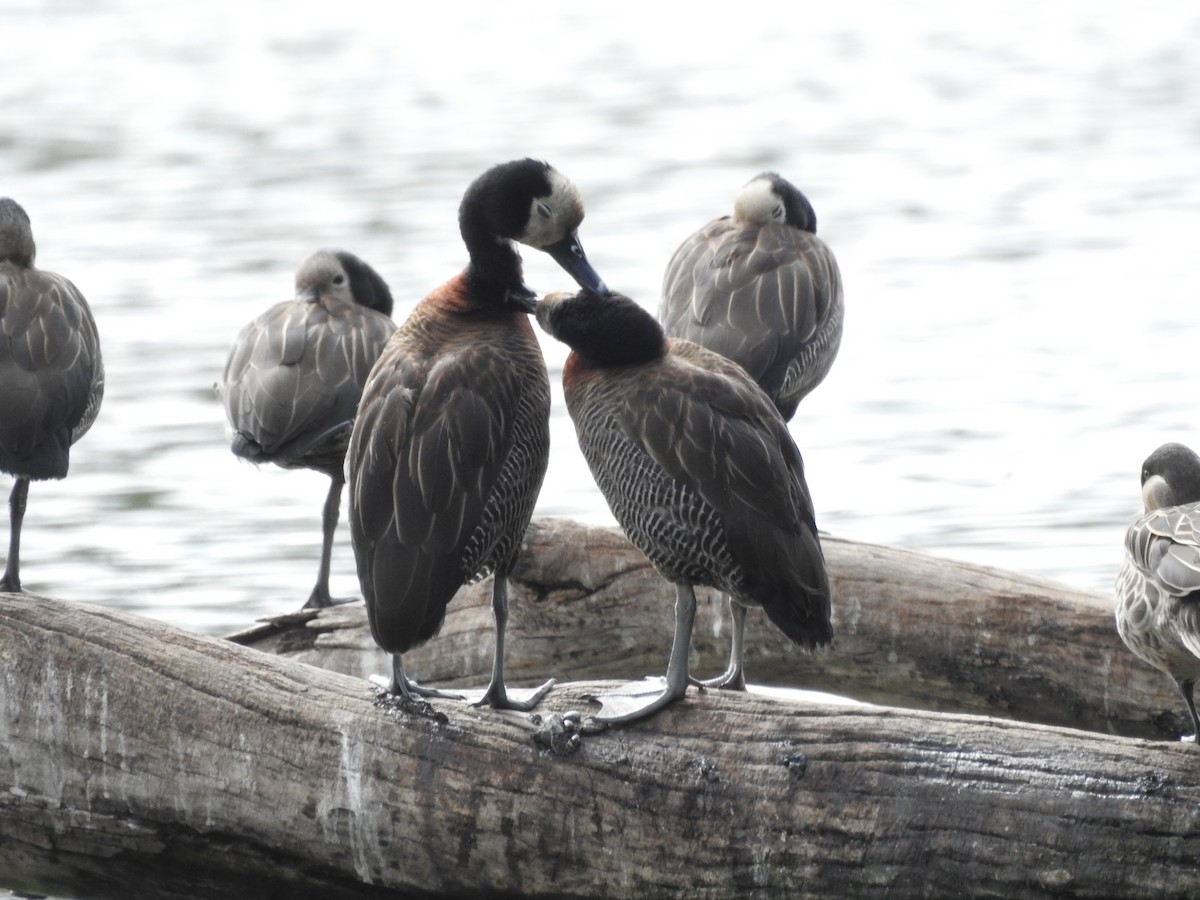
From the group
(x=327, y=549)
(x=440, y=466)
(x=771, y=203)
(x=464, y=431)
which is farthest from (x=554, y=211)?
(x=771, y=203)

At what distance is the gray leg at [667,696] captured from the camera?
5.18 m

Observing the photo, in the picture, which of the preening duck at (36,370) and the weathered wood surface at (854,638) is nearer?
the preening duck at (36,370)

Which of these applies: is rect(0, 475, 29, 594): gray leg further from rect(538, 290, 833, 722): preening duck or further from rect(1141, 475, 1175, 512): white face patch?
rect(1141, 475, 1175, 512): white face patch

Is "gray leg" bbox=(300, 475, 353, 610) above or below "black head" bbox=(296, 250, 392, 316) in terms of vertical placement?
below

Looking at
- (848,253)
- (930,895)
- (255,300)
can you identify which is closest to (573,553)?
(930,895)

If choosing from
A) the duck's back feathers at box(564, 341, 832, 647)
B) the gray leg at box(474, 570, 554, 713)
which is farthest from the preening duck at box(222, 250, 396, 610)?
the duck's back feathers at box(564, 341, 832, 647)

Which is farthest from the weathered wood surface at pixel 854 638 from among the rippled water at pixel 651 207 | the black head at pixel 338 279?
the rippled water at pixel 651 207

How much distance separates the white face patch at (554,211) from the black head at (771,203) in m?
2.61

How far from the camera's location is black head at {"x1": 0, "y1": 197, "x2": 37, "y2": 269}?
684 centimetres

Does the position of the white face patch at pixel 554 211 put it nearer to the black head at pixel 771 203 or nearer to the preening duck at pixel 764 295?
the preening duck at pixel 764 295

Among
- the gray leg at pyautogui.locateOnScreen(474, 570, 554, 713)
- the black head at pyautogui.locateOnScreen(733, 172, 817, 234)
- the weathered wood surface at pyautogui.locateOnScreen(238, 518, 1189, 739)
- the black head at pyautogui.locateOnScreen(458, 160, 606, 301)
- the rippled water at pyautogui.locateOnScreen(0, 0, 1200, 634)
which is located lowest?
the rippled water at pyautogui.locateOnScreen(0, 0, 1200, 634)

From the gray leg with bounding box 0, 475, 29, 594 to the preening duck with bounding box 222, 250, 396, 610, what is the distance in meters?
1.13

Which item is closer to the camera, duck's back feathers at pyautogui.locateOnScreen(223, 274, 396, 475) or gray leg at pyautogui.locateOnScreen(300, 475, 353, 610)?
duck's back feathers at pyautogui.locateOnScreen(223, 274, 396, 475)

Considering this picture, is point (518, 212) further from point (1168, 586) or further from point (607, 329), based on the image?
point (1168, 586)
